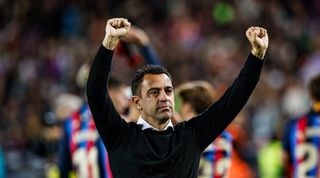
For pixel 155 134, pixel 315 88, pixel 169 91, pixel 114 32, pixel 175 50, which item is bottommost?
pixel 155 134

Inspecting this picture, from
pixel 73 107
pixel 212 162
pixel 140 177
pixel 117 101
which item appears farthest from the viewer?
pixel 73 107

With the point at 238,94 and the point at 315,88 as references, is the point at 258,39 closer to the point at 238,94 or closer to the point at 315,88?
the point at 238,94

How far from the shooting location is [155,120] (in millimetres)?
5469

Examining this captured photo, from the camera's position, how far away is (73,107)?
966 centimetres

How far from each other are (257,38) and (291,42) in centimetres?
1176

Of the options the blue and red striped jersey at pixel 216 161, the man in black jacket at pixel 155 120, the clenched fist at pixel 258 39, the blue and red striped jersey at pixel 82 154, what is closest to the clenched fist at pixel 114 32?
the man in black jacket at pixel 155 120

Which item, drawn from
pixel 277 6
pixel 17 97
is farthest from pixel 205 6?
pixel 17 97

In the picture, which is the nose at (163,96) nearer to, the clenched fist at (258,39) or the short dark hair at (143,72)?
the short dark hair at (143,72)

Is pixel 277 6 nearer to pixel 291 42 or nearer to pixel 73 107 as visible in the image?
pixel 291 42

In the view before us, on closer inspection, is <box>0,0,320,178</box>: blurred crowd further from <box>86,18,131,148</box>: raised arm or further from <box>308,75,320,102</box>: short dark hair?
<box>86,18,131,148</box>: raised arm

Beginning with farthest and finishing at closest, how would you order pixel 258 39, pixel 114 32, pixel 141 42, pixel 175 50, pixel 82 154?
pixel 175 50, pixel 82 154, pixel 141 42, pixel 258 39, pixel 114 32

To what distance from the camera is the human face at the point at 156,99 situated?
17.7 ft

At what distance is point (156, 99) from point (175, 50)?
35.4 feet

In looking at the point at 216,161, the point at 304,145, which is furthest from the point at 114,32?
the point at 304,145
